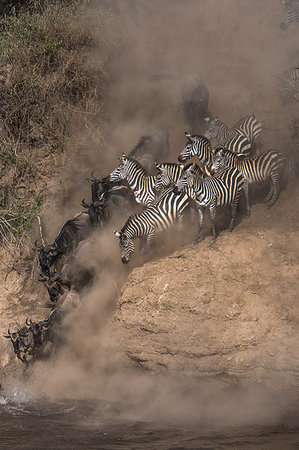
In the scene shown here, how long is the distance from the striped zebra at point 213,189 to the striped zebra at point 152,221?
0.50 metres

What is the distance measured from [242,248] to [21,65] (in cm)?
961

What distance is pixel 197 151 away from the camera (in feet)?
42.5

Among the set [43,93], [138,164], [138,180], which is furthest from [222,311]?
[43,93]

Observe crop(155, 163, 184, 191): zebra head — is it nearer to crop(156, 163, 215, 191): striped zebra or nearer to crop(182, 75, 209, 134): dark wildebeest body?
crop(156, 163, 215, 191): striped zebra

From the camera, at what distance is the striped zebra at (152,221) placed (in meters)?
11.2

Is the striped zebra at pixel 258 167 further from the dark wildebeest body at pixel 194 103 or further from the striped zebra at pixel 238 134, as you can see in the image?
the dark wildebeest body at pixel 194 103

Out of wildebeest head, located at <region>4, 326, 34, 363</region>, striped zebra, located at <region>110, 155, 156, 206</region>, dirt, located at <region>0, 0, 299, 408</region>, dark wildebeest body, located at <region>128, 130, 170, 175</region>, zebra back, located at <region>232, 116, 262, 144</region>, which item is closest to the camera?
dirt, located at <region>0, 0, 299, 408</region>

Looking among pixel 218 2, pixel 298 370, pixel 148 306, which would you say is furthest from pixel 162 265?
pixel 218 2

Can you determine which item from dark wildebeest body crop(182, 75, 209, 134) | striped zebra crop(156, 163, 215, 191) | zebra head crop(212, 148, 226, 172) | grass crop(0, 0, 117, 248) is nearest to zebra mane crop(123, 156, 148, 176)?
striped zebra crop(156, 163, 215, 191)

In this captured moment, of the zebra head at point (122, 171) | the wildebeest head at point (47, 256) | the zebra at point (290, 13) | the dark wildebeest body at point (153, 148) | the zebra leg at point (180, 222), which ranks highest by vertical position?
the zebra at point (290, 13)

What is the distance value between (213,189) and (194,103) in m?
5.22

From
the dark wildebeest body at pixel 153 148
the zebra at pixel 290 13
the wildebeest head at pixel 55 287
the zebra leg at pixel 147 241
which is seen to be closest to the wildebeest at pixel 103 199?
the dark wildebeest body at pixel 153 148

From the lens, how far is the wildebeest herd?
11172mm

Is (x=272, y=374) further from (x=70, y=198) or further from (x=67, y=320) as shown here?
(x=70, y=198)
